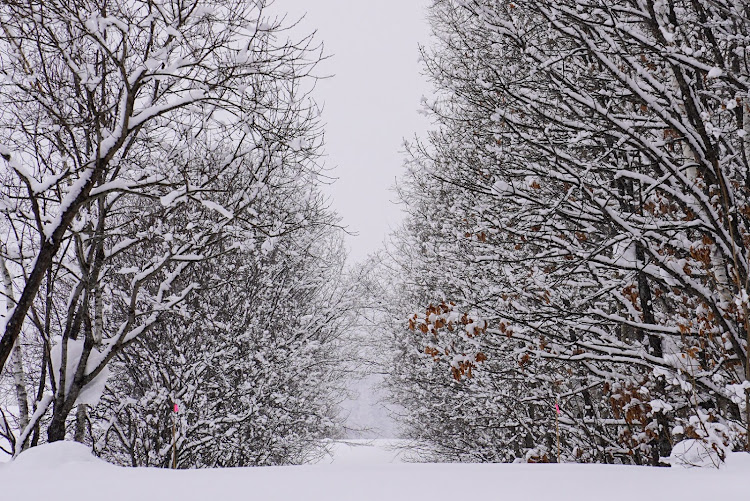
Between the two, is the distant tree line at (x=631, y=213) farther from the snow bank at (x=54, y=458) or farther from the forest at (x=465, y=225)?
the snow bank at (x=54, y=458)

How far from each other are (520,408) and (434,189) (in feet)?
13.5

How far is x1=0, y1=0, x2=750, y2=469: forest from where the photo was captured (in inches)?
157

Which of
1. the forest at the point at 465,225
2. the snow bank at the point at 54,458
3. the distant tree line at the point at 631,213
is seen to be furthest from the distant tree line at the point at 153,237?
the distant tree line at the point at 631,213

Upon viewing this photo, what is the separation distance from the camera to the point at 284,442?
1034 cm

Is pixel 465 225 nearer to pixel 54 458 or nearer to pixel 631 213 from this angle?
pixel 631 213

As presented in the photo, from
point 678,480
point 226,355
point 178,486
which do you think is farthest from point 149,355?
point 678,480

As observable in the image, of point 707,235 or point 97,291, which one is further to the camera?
point 97,291

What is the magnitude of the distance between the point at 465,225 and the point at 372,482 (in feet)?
17.6

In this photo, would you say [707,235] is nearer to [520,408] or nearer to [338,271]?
[520,408]

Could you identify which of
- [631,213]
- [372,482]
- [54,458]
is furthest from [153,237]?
[631,213]

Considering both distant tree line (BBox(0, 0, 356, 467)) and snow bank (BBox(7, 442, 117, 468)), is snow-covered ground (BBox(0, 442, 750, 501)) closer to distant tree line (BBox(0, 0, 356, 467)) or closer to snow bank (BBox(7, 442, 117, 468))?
snow bank (BBox(7, 442, 117, 468))

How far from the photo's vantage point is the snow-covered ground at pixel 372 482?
Result: 7.45 ft

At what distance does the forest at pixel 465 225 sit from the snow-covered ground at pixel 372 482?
31.6 inches

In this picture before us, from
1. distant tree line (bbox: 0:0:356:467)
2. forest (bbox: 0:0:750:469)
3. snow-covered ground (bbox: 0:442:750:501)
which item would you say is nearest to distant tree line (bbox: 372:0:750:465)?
forest (bbox: 0:0:750:469)
